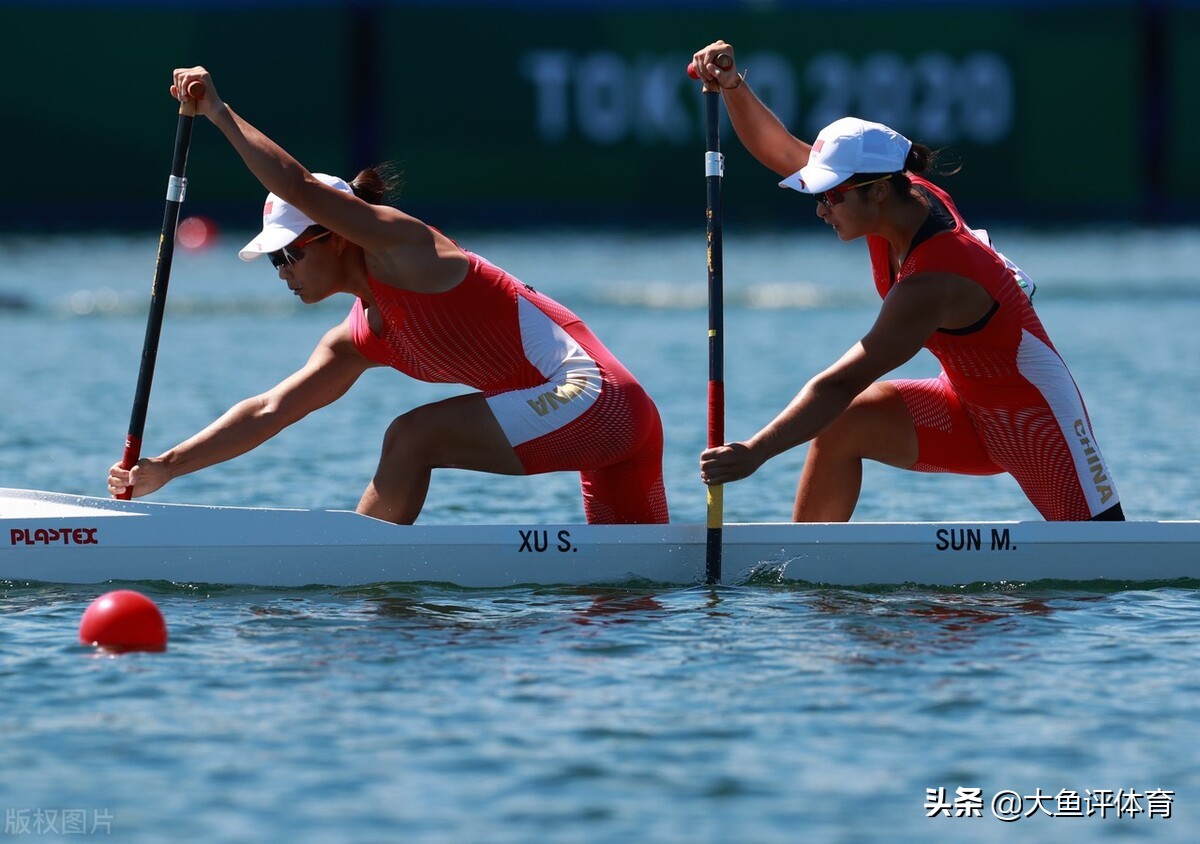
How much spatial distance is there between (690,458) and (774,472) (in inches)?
27.5

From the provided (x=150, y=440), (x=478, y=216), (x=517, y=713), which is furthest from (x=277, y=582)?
(x=478, y=216)

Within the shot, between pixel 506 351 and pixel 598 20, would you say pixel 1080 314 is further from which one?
pixel 506 351

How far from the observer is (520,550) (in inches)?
298

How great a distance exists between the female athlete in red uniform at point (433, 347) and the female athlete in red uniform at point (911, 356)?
514 mm

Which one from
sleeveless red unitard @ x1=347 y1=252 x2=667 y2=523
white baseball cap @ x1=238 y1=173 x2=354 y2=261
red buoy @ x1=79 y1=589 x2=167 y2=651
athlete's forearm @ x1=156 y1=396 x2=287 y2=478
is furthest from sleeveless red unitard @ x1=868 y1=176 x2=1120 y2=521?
red buoy @ x1=79 y1=589 x2=167 y2=651

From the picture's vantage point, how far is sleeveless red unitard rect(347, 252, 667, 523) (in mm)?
7047

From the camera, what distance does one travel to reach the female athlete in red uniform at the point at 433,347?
269 inches

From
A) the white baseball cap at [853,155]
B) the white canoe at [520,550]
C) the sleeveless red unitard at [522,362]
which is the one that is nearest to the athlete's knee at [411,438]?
the sleeveless red unitard at [522,362]

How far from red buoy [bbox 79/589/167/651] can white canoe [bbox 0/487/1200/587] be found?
2.66 feet

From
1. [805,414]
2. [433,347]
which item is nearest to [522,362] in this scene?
[433,347]

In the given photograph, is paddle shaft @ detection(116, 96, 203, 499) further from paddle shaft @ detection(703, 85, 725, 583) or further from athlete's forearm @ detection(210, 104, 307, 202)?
paddle shaft @ detection(703, 85, 725, 583)

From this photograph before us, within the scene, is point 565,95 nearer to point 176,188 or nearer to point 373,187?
point 176,188

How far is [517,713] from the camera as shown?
5918 mm

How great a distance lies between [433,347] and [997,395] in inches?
81.4
